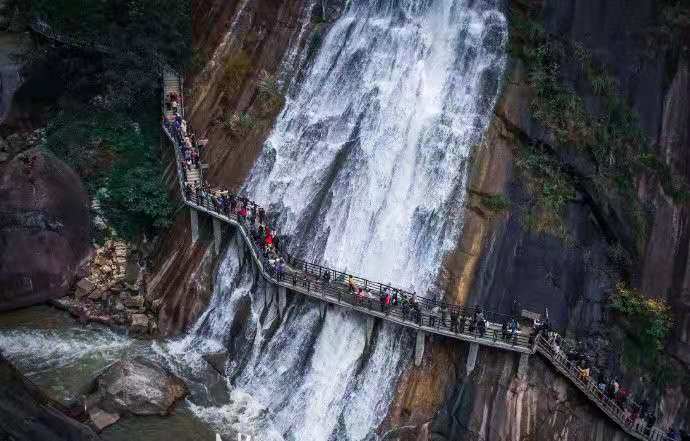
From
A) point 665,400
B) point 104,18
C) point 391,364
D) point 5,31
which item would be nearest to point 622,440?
point 665,400

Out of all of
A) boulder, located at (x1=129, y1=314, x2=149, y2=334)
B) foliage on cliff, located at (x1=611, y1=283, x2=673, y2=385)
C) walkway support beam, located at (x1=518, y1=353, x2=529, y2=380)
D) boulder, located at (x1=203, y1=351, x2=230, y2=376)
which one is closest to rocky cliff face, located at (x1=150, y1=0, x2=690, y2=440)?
walkway support beam, located at (x1=518, y1=353, x2=529, y2=380)

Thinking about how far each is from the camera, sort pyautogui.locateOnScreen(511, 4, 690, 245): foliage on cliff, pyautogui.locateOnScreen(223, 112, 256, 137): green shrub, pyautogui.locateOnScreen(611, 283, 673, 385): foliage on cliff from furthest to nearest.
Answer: pyautogui.locateOnScreen(223, 112, 256, 137): green shrub
pyautogui.locateOnScreen(511, 4, 690, 245): foliage on cliff
pyautogui.locateOnScreen(611, 283, 673, 385): foliage on cliff

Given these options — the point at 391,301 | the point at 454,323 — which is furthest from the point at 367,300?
the point at 454,323

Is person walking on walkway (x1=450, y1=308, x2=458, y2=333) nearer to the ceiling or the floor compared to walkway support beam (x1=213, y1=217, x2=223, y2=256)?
nearer to the floor

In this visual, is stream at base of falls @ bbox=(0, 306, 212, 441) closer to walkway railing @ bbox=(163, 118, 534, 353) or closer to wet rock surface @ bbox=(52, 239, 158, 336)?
wet rock surface @ bbox=(52, 239, 158, 336)

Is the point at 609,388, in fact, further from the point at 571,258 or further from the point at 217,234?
the point at 217,234

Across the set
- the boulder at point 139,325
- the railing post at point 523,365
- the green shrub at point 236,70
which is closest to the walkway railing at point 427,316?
the railing post at point 523,365
